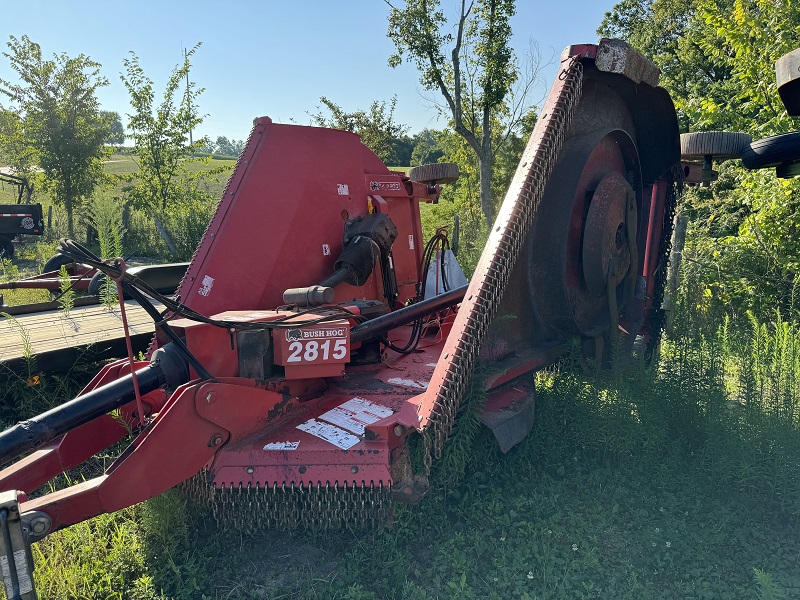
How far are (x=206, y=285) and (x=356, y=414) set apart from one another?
140cm

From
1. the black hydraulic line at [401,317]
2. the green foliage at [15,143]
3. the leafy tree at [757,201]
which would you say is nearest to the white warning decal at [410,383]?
the black hydraulic line at [401,317]

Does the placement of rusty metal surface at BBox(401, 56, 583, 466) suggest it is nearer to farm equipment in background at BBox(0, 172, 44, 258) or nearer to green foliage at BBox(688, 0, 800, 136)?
green foliage at BBox(688, 0, 800, 136)

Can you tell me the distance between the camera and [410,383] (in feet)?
11.9

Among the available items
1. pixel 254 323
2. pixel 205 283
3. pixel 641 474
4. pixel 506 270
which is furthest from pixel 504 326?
pixel 205 283

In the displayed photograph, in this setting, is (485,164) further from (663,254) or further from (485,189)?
(663,254)

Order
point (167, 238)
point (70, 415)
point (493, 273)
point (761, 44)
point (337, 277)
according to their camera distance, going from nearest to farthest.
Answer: point (70, 415) < point (493, 273) < point (337, 277) < point (761, 44) < point (167, 238)

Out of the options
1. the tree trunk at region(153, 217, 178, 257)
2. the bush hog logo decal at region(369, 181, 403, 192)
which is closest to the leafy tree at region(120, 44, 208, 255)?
the tree trunk at region(153, 217, 178, 257)

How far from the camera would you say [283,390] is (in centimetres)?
317

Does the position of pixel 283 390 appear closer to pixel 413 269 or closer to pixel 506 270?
pixel 506 270

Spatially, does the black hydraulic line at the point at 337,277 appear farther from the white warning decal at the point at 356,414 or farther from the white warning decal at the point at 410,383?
the white warning decal at the point at 356,414

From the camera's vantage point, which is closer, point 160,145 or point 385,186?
point 385,186

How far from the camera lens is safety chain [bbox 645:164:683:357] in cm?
453

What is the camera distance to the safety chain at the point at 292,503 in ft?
9.02

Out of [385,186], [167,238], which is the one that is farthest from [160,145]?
[385,186]
